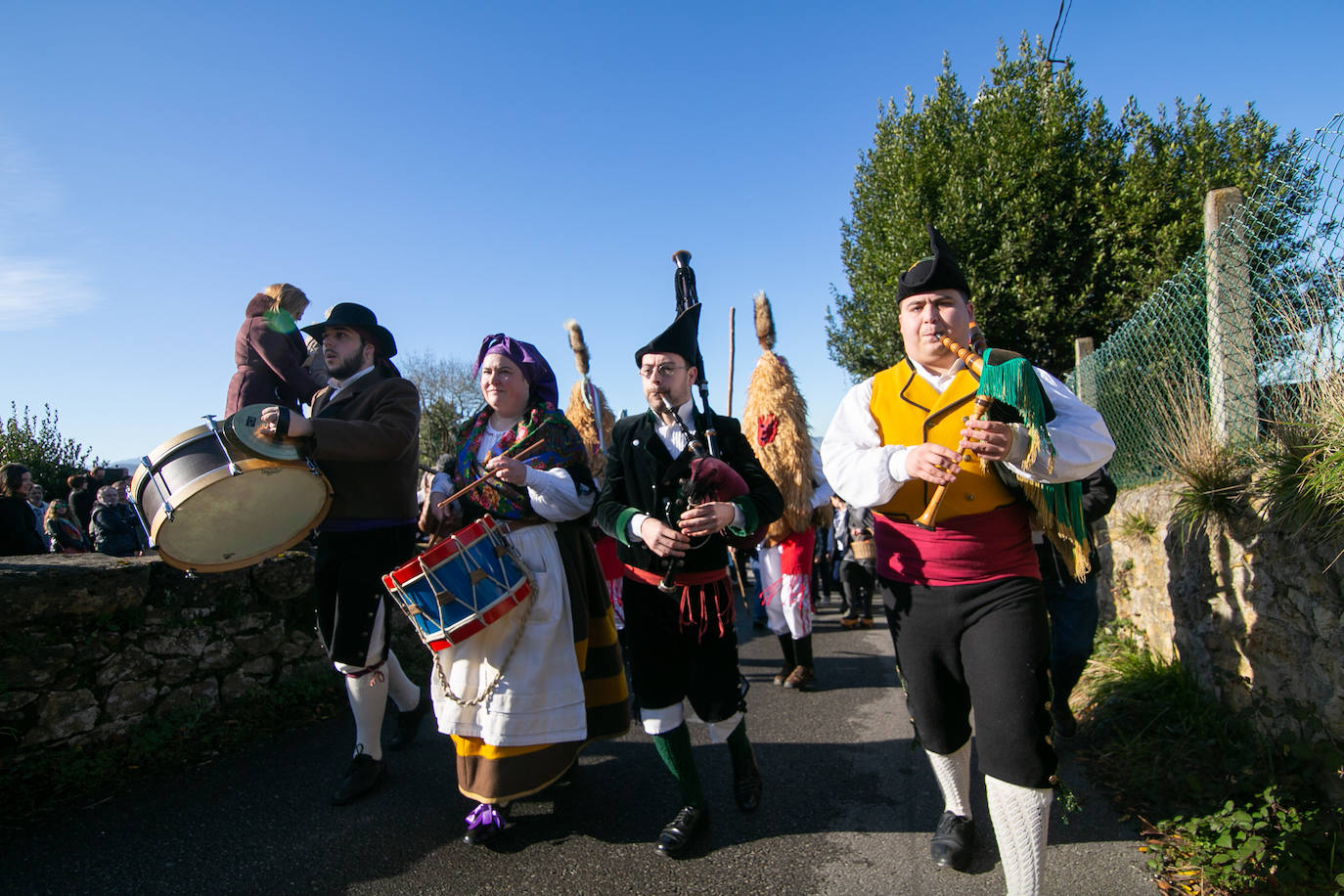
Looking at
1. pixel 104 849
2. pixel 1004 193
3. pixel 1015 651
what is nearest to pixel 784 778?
pixel 1015 651

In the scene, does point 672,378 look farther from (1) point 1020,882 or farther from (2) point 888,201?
(2) point 888,201

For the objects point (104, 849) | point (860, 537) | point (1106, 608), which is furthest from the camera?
point (860, 537)

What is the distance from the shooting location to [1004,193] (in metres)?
11.1

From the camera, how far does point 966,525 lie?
2420 mm

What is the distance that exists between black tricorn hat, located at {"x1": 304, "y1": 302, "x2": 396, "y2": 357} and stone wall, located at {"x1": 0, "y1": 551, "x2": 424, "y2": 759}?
154cm

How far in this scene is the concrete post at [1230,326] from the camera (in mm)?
3191

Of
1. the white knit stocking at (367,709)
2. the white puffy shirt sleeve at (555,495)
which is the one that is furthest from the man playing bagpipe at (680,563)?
the white knit stocking at (367,709)

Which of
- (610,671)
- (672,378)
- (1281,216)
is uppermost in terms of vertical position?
(1281,216)

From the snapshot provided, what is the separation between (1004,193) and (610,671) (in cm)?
1052

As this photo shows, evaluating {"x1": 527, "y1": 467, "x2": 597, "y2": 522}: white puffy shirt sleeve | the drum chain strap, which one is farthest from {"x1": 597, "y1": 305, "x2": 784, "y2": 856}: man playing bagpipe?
the drum chain strap

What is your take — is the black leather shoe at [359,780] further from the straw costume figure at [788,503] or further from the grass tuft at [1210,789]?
the grass tuft at [1210,789]

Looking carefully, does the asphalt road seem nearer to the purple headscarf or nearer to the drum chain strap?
the drum chain strap

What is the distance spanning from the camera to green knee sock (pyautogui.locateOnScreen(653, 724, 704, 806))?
294cm

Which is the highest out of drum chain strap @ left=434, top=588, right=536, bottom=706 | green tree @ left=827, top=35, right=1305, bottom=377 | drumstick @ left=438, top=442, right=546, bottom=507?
green tree @ left=827, top=35, right=1305, bottom=377
